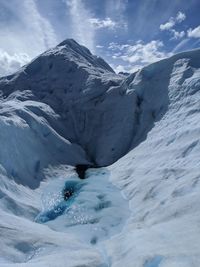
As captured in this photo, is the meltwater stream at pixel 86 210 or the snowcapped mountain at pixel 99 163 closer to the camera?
the snowcapped mountain at pixel 99 163

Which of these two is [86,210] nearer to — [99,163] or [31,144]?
[31,144]

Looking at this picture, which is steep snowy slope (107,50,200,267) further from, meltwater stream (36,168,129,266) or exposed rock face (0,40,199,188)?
meltwater stream (36,168,129,266)

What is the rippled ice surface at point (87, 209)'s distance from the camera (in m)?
15.5

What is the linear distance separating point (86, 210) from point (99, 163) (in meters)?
11.3

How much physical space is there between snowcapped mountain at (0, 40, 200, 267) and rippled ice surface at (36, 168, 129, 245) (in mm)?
56

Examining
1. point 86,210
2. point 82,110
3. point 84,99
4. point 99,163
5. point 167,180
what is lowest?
point 86,210

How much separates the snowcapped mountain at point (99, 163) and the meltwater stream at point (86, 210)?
2.2 inches

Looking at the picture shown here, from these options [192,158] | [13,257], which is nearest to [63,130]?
[192,158]

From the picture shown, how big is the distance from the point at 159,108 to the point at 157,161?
916cm

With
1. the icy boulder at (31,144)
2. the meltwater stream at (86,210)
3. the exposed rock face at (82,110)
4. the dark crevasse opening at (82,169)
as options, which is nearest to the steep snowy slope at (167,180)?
the exposed rock face at (82,110)

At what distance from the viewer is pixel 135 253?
37.2ft

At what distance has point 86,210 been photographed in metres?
17.9

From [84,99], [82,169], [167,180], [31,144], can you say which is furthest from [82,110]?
[167,180]

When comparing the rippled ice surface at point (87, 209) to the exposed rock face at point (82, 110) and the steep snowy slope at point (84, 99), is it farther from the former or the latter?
the steep snowy slope at point (84, 99)
